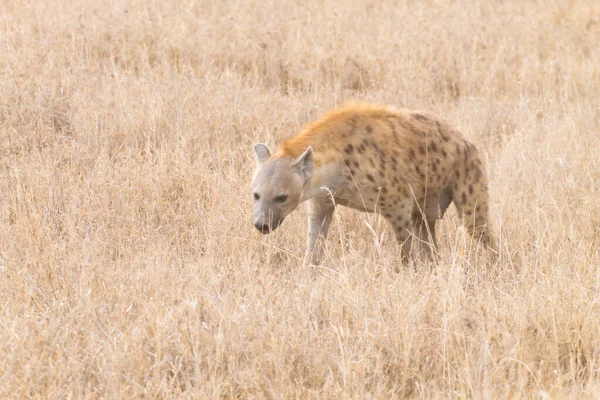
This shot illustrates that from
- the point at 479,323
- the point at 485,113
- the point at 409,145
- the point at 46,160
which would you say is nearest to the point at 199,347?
the point at 479,323

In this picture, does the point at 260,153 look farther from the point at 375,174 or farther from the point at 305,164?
the point at 375,174

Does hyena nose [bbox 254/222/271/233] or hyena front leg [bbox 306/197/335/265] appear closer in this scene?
hyena nose [bbox 254/222/271/233]

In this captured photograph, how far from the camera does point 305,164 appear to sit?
5.26 meters

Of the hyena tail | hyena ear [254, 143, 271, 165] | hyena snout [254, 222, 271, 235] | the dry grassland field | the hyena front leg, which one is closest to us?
the dry grassland field

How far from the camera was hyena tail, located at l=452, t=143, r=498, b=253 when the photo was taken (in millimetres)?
5781

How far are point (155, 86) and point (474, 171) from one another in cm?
313

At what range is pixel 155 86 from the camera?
7742 millimetres

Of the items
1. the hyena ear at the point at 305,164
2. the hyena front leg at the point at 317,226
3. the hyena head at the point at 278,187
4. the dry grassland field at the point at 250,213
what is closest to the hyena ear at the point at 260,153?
the hyena head at the point at 278,187

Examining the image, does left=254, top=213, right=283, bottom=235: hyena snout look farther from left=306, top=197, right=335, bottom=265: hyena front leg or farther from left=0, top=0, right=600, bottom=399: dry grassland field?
left=306, top=197, right=335, bottom=265: hyena front leg

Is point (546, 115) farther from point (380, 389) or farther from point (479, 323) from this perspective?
point (380, 389)

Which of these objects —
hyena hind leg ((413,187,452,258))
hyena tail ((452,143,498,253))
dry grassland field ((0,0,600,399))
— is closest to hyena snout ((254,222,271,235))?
dry grassland field ((0,0,600,399))

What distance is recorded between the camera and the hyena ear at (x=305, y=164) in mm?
5214

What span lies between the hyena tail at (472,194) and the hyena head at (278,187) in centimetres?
108

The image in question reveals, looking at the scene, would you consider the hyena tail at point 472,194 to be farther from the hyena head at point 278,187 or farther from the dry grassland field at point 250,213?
the hyena head at point 278,187
